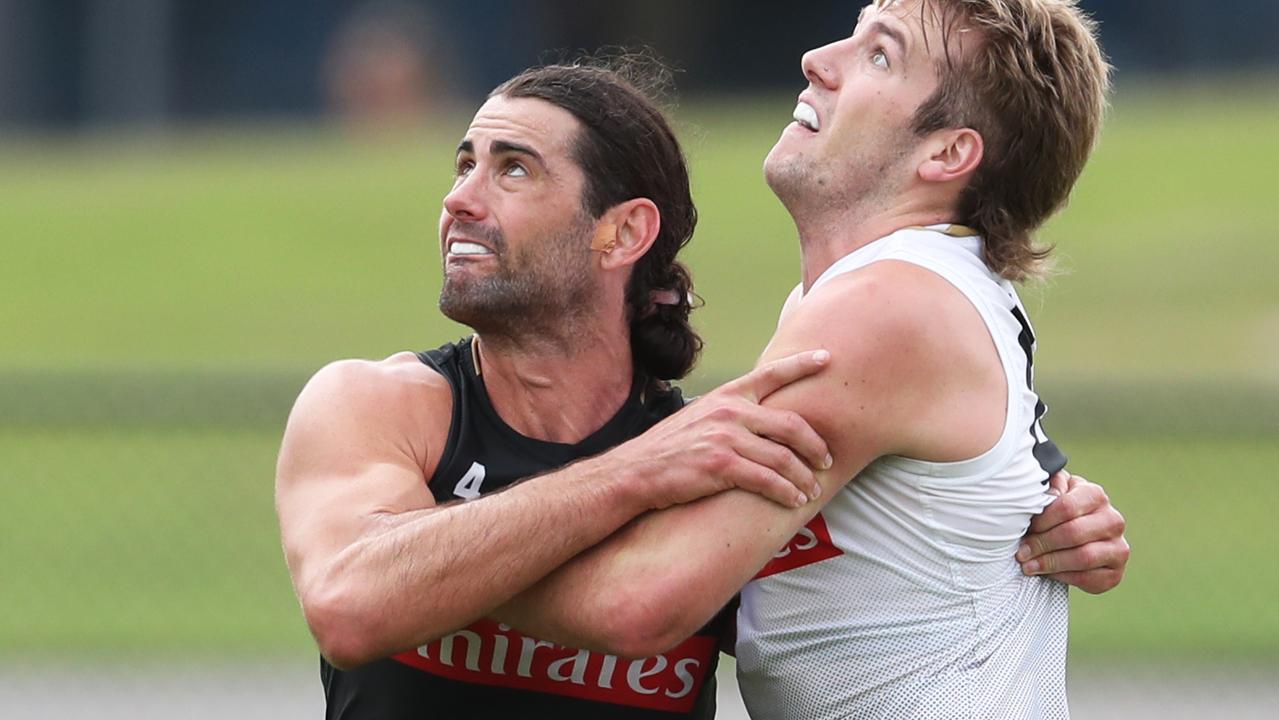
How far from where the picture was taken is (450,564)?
3.85 meters

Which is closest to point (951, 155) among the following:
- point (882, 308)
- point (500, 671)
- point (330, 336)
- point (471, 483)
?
point (882, 308)

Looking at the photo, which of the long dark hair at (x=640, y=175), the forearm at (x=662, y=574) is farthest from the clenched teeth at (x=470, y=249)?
the forearm at (x=662, y=574)

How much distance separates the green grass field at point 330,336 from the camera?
1261cm

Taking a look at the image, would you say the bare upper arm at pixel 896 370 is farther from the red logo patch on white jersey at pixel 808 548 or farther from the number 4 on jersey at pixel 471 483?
the number 4 on jersey at pixel 471 483

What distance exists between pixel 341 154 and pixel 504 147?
2118 cm

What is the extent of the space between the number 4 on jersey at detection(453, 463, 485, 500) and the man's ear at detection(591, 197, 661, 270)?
0.73 meters

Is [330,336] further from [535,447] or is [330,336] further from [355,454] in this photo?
[355,454]

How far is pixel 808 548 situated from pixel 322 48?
23261 mm

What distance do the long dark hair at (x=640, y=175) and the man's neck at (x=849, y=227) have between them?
0.72m

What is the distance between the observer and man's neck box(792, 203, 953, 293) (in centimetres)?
A: 429

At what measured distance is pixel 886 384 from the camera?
3885mm

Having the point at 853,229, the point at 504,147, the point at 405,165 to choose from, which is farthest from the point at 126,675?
the point at 405,165

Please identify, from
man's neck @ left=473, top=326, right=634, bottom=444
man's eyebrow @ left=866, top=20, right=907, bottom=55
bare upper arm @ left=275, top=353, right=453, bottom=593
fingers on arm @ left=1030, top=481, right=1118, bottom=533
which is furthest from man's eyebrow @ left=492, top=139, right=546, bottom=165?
fingers on arm @ left=1030, top=481, right=1118, bottom=533

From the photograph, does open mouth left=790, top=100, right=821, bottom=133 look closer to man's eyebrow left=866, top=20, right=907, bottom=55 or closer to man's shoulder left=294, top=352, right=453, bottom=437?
man's eyebrow left=866, top=20, right=907, bottom=55
